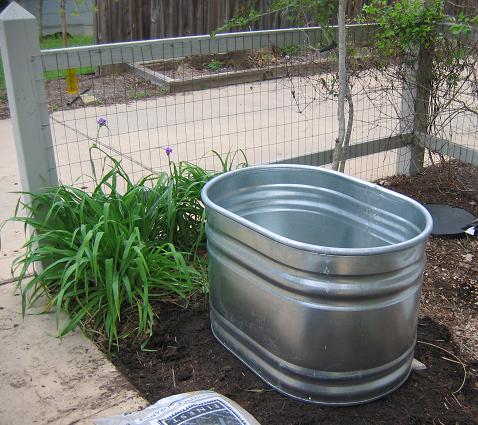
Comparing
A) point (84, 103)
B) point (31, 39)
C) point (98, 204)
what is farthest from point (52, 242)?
point (84, 103)

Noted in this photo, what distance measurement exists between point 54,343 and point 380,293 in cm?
170

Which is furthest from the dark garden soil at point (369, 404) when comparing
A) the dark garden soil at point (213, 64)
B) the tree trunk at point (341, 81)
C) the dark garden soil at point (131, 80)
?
the dark garden soil at point (213, 64)

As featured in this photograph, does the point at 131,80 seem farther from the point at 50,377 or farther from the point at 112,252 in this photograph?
the point at 50,377

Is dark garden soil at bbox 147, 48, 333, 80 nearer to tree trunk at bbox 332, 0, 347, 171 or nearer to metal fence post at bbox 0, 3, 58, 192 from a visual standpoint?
tree trunk at bbox 332, 0, 347, 171

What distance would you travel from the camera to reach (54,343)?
336 cm

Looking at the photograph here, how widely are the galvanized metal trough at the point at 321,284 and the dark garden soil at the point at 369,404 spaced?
0.23ft

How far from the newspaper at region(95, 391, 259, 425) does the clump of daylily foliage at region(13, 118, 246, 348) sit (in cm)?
98

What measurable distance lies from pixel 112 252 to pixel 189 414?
1.45m

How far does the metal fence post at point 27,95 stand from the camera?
3463 mm

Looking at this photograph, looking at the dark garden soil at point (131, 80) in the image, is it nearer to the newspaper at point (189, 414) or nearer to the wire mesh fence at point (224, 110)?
the wire mesh fence at point (224, 110)

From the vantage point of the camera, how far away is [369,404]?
9.37 ft

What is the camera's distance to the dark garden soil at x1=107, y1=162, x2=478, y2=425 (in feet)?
9.22

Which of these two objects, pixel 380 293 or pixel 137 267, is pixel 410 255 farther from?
pixel 137 267

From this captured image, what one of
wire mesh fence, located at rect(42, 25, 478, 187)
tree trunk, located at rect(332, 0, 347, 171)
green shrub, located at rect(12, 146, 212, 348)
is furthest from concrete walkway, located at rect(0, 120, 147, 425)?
tree trunk, located at rect(332, 0, 347, 171)
